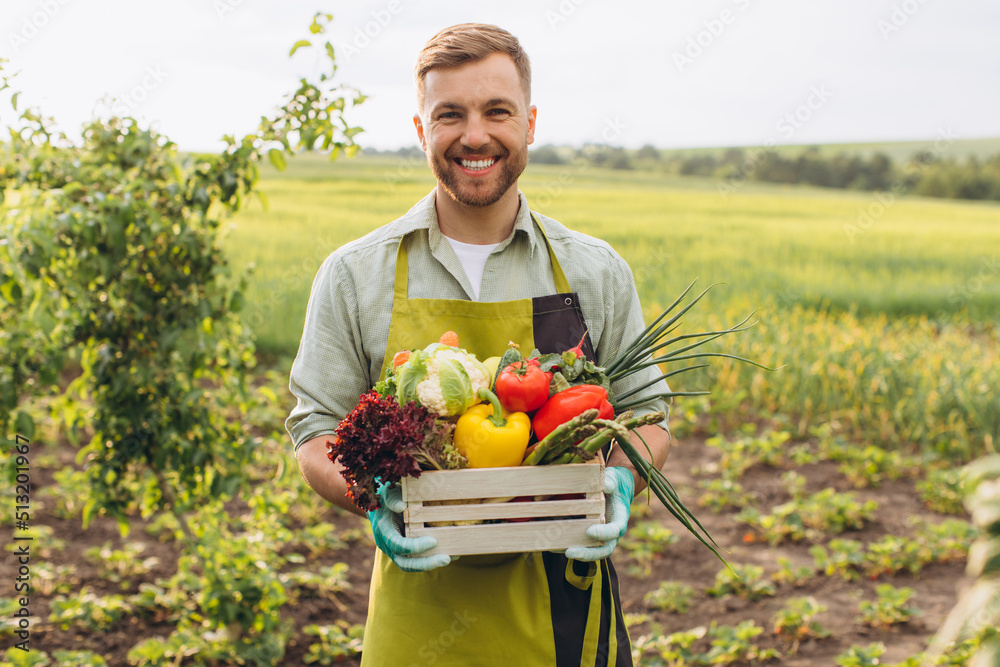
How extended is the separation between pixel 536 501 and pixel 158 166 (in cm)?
195

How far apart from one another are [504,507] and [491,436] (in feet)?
0.48

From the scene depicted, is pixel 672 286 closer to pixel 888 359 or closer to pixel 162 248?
pixel 888 359

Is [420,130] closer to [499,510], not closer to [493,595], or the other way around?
[499,510]

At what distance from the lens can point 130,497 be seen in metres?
2.76

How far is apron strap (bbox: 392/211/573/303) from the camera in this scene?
1.81 meters

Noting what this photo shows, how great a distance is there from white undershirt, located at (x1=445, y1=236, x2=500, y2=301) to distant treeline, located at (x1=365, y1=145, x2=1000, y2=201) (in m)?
35.3

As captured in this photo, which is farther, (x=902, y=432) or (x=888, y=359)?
(x=888, y=359)

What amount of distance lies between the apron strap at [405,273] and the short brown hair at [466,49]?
35 centimetres

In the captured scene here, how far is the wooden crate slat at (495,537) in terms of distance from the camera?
4.59 ft

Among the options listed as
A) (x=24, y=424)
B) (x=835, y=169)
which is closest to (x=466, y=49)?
(x=24, y=424)

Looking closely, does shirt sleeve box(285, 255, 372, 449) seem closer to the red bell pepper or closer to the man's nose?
the man's nose

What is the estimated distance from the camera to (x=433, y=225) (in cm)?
189

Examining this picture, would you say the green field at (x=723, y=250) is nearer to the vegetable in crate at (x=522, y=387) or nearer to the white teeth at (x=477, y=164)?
the white teeth at (x=477, y=164)

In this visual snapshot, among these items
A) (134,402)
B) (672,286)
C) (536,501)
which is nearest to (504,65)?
(536,501)
